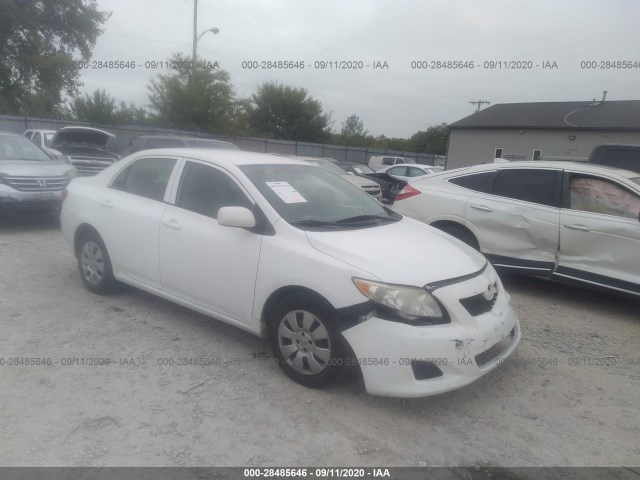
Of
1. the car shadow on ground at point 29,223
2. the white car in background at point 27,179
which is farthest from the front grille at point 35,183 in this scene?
the car shadow on ground at point 29,223

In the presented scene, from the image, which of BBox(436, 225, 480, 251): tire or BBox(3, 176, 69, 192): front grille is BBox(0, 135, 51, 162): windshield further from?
BBox(436, 225, 480, 251): tire

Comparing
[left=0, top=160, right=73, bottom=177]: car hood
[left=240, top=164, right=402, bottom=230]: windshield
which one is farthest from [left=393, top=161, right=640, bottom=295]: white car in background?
[left=0, top=160, right=73, bottom=177]: car hood

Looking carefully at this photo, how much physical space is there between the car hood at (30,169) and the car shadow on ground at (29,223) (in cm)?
65

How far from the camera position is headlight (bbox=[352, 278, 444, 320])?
2.95m

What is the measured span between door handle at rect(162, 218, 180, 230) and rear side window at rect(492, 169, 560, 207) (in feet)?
12.6

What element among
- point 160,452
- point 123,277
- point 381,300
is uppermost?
point 381,300

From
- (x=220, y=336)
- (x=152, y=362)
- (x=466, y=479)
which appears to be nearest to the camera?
(x=466, y=479)

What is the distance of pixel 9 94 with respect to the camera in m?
25.4

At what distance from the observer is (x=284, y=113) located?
41.8m

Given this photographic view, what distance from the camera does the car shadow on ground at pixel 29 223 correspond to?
304 inches

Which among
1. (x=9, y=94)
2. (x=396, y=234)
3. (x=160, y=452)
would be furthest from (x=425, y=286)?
(x=9, y=94)

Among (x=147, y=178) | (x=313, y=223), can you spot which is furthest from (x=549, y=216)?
(x=147, y=178)

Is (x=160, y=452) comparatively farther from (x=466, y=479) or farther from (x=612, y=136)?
(x=612, y=136)

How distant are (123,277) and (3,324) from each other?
1036mm
